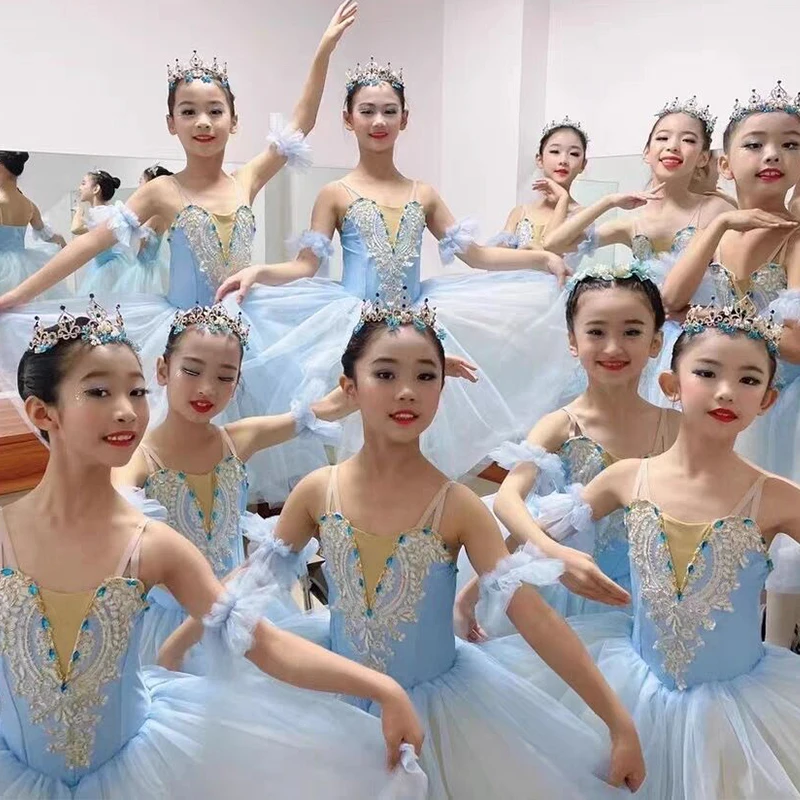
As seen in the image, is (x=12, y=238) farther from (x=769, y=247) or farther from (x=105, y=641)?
(x=769, y=247)

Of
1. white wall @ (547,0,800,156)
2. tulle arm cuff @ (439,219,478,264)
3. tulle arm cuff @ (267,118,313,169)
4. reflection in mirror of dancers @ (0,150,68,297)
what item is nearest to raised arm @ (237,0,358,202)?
tulle arm cuff @ (267,118,313,169)

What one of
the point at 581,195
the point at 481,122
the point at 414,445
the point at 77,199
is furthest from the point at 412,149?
the point at 414,445

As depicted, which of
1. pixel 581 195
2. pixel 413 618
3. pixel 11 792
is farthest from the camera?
pixel 581 195

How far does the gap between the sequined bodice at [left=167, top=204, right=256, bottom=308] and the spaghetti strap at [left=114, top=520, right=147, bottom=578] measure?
131cm

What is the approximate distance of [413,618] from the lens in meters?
1.51

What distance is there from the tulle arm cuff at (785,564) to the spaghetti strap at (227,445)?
3.62ft

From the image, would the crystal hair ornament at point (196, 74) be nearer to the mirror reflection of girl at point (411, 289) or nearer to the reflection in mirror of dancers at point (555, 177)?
the mirror reflection of girl at point (411, 289)

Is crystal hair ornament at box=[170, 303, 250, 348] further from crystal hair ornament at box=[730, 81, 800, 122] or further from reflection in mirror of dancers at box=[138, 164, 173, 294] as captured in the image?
crystal hair ornament at box=[730, 81, 800, 122]

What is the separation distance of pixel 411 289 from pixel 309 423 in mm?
843

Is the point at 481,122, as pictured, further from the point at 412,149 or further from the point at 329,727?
the point at 329,727

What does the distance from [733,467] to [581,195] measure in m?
2.75

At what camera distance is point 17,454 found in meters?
2.28

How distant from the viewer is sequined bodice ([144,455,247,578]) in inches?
71.1

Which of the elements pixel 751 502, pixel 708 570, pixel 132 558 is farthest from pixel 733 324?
pixel 132 558
